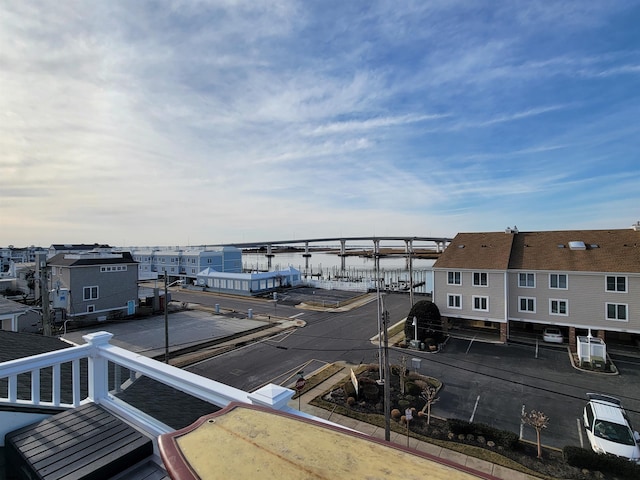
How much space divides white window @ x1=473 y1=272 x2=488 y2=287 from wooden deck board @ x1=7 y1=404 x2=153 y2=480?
90.0ft

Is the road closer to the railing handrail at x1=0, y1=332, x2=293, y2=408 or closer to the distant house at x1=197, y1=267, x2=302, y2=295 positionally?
the railing handrail at x1=0, y1=332, x2=293, y2=408

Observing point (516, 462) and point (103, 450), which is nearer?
point (103, 450)

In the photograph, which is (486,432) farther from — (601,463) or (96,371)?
(96,371)

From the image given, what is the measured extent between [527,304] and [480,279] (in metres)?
3.92

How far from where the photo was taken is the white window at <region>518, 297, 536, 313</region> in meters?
26.4

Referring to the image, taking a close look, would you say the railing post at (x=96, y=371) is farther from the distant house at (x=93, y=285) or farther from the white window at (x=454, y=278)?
the distant house at (x=93, y=285)

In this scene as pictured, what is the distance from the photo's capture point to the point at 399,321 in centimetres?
3334

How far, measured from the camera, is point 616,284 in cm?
2383

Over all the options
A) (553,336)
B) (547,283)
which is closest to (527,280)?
(547,283)

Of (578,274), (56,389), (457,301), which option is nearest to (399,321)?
A: (457,301)

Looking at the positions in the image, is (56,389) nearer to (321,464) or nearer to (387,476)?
(321,464)

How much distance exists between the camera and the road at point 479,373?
15516mm

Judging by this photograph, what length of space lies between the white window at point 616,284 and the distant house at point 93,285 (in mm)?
41380

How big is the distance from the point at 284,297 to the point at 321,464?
46.0 meters
